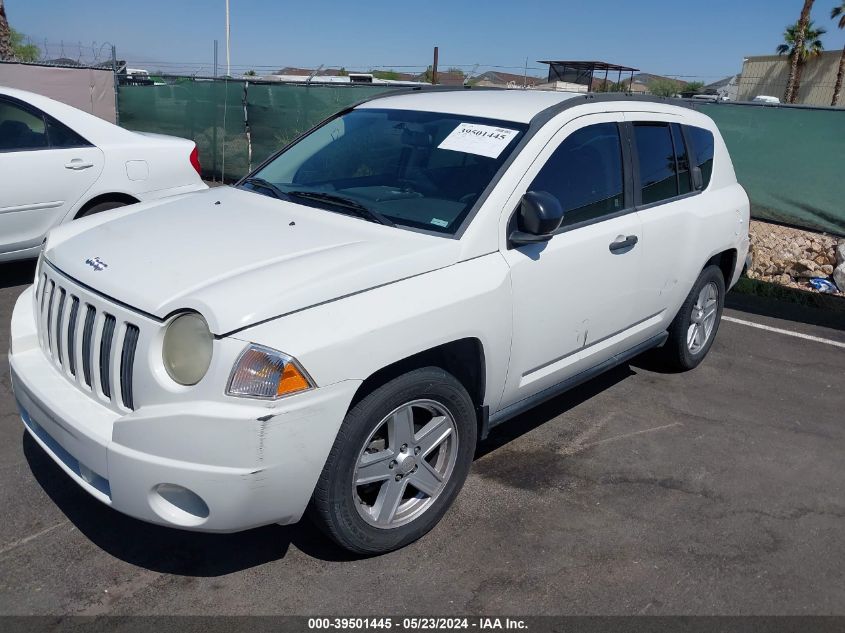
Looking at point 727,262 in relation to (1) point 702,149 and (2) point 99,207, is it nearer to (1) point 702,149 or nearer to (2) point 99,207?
(1) point 702,149

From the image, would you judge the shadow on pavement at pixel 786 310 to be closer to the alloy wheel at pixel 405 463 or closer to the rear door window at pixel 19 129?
the alloy wheel at pixel 405 463

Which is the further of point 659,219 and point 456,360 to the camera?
point 659,219

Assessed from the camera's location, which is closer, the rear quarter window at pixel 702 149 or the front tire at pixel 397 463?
the front tire at pixel 397 463

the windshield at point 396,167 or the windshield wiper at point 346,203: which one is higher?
the windshield at point 396,167

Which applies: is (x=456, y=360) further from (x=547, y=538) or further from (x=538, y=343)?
(x=547, y=538)

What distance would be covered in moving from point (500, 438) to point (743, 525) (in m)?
1.31

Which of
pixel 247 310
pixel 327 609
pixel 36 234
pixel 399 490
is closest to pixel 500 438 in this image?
pixel 399 490

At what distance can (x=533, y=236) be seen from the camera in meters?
3.46

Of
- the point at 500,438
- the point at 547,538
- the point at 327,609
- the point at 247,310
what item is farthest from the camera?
the point at 500,438

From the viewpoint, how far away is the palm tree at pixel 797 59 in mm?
33125

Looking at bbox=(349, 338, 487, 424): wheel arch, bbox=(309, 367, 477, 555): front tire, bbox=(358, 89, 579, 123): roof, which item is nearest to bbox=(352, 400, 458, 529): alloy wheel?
bbox=(309, 367, 477, 555): front tire

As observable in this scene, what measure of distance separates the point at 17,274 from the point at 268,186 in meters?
3.90

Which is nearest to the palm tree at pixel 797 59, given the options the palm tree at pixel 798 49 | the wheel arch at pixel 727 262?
the palm tree at pixel 798 49

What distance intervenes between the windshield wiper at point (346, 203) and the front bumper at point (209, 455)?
100cm
